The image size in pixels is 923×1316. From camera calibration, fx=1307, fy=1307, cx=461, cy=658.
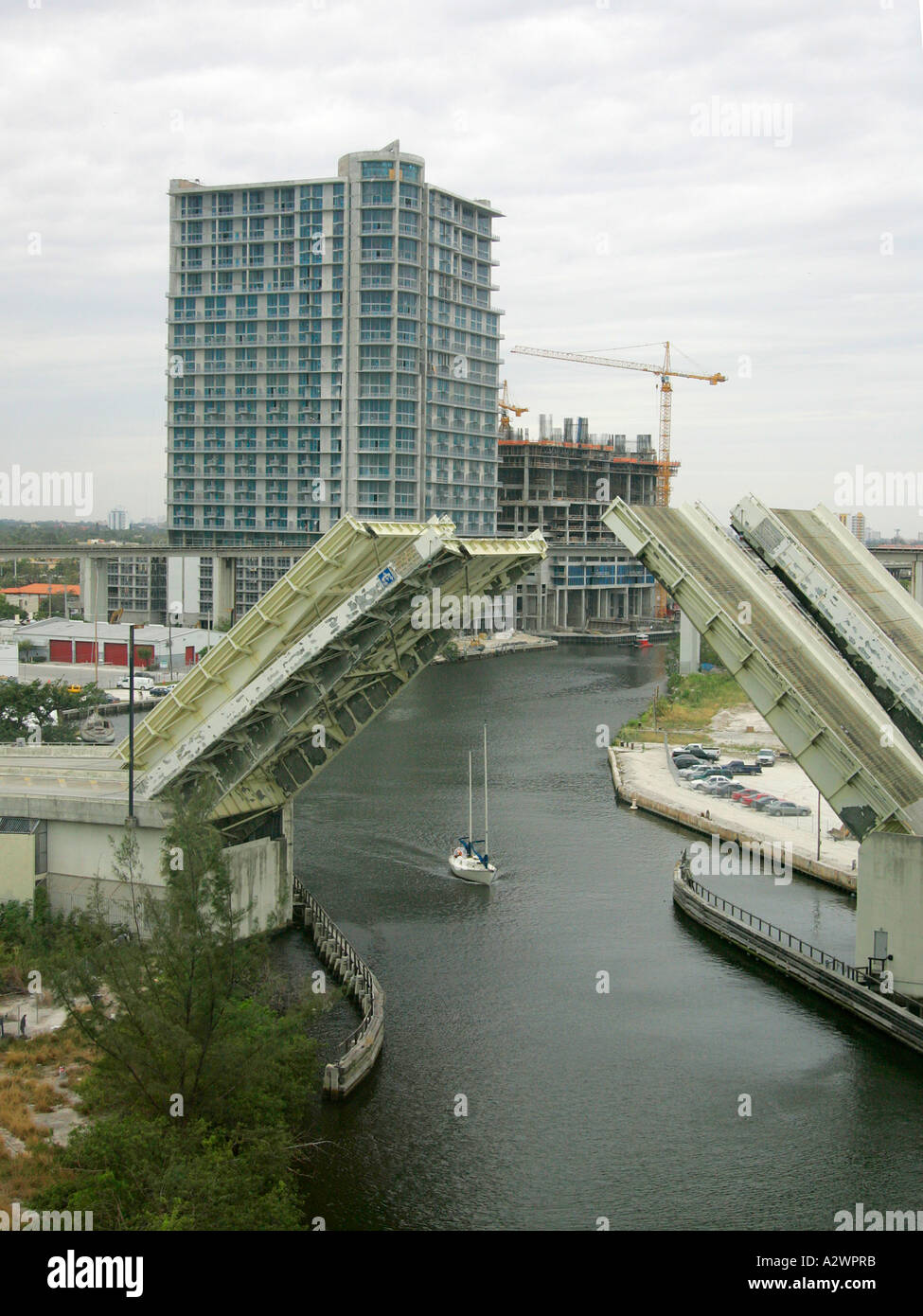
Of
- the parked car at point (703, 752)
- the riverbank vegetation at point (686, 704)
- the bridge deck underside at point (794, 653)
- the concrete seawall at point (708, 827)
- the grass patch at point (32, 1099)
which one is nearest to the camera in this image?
the grass patch at point (32, 1099)

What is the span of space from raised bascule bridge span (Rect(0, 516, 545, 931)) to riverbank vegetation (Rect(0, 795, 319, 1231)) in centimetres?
453

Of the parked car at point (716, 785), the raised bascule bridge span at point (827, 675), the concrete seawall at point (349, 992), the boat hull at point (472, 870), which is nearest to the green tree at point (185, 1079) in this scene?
the concrete seawall at point (349, 992)

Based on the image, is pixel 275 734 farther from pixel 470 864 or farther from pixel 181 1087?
pixel 470 864

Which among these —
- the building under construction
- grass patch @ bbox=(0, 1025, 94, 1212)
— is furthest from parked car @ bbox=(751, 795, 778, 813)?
the building under construction

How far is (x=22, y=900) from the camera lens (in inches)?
864

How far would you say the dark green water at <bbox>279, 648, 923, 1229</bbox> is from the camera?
1512 cm

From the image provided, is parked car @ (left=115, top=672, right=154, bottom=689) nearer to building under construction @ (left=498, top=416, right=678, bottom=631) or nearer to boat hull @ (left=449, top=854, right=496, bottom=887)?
boat hull @ (left=449, top=854, right=496, bottom=887)

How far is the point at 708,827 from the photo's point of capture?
33.4 metres

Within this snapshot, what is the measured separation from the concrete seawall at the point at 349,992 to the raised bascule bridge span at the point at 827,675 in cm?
756

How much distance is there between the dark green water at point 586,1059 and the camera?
49.6 ft

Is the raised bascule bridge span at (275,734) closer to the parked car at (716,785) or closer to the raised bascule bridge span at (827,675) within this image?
the raised bascule bridge span at (827,675)
